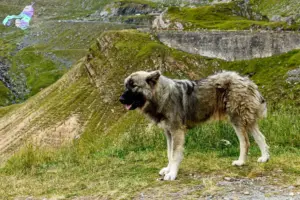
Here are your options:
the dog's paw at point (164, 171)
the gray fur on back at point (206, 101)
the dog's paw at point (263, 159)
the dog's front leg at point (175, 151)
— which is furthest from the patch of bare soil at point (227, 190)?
the gray fur on back at point (206, 101)

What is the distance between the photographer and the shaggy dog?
8875mm

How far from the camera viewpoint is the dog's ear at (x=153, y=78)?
8.89m

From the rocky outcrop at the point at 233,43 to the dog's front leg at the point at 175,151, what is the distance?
136 feet

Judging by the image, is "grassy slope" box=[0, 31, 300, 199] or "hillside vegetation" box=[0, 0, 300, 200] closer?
"hillside vegetation" box=[0, 0, 300, 200]

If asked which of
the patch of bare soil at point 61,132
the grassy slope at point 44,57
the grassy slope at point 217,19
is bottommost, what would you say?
the grassy slope at point 44,57

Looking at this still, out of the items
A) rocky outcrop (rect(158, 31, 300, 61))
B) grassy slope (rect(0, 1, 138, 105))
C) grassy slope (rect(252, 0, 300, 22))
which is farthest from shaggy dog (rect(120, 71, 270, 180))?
grassy slope (rect(0, 1, 138, 105))

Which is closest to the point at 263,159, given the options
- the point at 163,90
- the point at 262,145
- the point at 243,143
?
the point at 262,145

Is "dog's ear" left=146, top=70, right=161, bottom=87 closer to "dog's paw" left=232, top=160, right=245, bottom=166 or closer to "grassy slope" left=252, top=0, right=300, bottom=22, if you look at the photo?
"dog's paw" left=232, top=160, right=245, bottom=166

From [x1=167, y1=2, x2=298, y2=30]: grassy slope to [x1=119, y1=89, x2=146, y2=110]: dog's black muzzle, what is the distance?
4879 cm

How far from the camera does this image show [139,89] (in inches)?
348

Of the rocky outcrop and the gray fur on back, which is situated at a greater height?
the gray fur on back

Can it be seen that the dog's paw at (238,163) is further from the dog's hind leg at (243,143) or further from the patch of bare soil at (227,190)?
the patch of bare soil at (227,190)

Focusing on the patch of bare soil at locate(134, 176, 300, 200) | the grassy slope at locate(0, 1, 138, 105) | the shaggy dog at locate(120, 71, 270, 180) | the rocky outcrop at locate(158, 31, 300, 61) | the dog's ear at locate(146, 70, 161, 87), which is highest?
the dog's ear at locate(146, 70, 161, 87)

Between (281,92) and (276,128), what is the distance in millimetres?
27847
